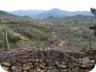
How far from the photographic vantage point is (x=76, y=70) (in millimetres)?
5113

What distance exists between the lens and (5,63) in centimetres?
517

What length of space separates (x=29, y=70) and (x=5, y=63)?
14.3 inches

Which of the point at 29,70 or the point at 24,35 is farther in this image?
the point at 24,35

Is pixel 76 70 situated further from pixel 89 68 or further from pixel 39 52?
pixel 39 52

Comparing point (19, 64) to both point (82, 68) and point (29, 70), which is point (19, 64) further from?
point (82, 68)

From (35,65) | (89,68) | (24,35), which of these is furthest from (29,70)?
(24,35)

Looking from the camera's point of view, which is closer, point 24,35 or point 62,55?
point 62,55

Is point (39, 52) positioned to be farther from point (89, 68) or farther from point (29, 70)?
point (89, 68)

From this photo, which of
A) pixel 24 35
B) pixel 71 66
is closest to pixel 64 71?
pixel 71 66

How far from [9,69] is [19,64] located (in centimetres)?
16

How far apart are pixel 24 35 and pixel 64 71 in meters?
2.83

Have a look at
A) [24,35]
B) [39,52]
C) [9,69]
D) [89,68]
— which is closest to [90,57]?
[89,68]

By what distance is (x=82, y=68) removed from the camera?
202 inches

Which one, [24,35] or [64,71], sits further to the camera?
[24,35]
